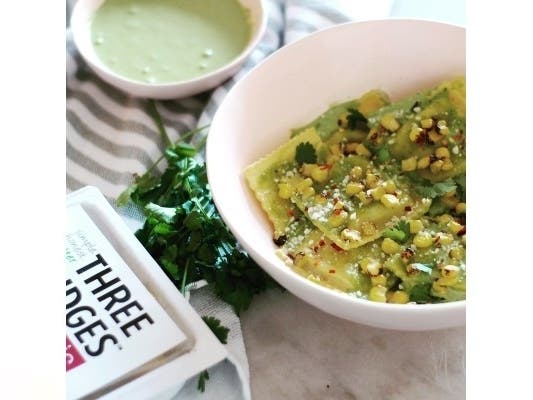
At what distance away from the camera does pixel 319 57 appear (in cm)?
114

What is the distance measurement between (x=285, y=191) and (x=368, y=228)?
0.43ft

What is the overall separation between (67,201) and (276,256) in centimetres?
31

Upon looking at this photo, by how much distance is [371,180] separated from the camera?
40.7 inches

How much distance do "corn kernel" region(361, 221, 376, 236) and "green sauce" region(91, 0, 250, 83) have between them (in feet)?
1.53

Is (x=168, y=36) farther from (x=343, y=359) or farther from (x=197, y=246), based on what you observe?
(x=343, y=359)

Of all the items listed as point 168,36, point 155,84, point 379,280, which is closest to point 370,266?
point 379,280

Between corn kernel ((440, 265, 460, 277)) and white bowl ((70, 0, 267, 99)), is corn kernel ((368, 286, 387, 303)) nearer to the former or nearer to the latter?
corn kernel ((440, 265, 460, 277))

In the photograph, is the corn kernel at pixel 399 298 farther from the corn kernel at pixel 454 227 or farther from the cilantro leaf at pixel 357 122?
the cilantro leaf at pixel 357 122

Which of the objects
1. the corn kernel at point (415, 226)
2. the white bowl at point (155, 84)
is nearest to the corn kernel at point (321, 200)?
the corn kernel at point (415, 226)

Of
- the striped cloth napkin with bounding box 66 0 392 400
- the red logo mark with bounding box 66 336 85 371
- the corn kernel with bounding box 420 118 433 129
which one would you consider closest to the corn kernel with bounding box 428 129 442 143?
the corn kernel with bounding box 420 118 433 129

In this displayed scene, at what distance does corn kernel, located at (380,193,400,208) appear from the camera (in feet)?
3.27

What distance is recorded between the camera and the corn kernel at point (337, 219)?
3.24ft

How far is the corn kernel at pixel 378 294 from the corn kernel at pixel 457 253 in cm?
10
